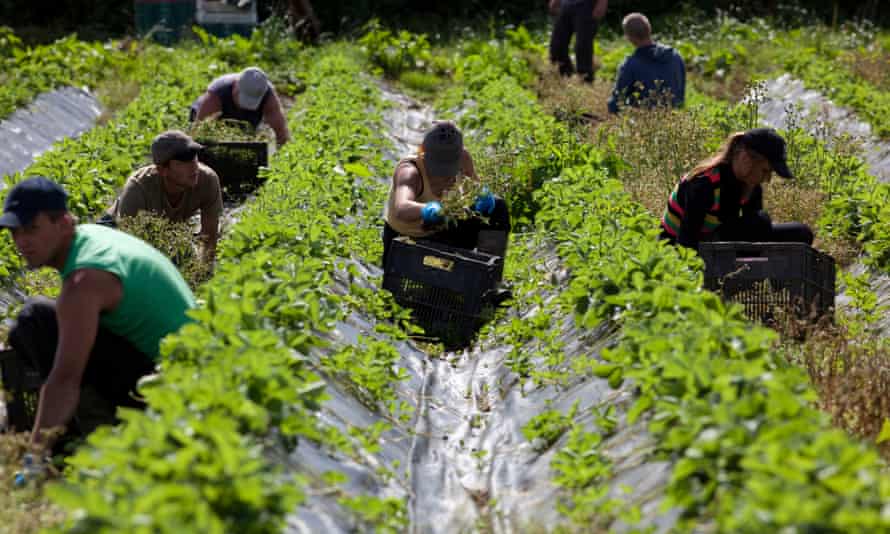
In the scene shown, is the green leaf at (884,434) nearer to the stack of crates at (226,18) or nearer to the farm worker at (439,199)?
the farm worker at (439,199)

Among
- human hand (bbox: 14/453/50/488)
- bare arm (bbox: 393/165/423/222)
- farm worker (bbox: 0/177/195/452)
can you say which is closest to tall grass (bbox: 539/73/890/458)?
bare arm (bbox: 393/165/423/222)

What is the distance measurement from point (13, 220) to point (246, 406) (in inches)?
53.5

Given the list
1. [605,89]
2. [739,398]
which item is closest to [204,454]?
[739,398]

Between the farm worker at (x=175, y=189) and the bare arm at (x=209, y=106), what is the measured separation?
9.00 ft

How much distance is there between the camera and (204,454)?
3.25m

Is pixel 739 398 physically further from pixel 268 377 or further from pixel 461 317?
pixel 461 317

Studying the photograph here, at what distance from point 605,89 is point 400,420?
9.30 metres

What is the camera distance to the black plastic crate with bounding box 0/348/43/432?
4672mm

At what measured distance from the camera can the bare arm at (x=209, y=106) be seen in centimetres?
972

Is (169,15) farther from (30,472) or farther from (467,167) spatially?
(30,472)

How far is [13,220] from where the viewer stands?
4320 mm

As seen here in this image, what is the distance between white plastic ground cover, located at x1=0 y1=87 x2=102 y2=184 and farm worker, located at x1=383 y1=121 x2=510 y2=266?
155 inches

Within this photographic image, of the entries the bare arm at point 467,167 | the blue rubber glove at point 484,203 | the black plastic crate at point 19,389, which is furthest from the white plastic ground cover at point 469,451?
the black plastic crate at point 19,389

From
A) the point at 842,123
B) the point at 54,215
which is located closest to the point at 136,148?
the point at 54,215
